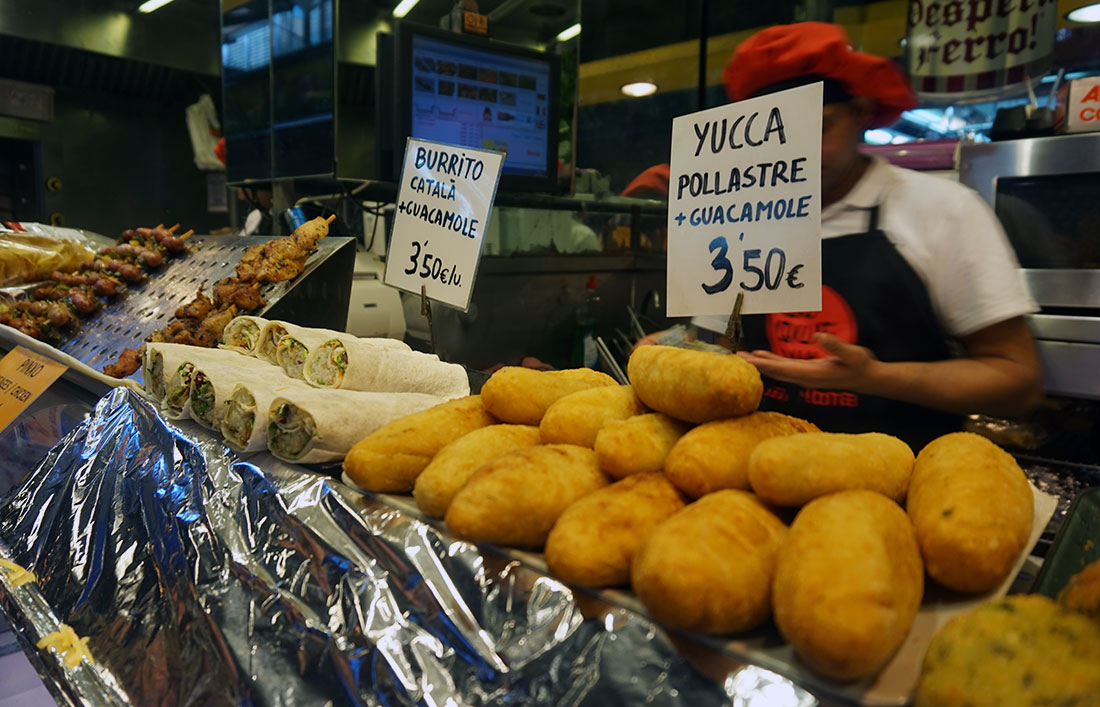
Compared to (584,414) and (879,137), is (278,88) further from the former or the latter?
(879,137)

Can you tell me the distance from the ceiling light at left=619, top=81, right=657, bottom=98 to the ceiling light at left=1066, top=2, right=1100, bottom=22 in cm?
251

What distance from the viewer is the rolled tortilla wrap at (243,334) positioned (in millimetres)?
2027

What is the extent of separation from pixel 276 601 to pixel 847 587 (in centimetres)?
86

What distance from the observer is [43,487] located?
1.83 meters

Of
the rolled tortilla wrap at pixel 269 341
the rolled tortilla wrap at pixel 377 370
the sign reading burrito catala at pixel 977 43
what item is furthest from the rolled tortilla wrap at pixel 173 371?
the sign reading burrito catala at pixel 977 43

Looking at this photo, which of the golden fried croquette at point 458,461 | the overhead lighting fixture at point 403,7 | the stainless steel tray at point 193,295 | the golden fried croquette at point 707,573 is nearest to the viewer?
the golden fried croquette at point 707,573

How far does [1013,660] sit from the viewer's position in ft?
2.03

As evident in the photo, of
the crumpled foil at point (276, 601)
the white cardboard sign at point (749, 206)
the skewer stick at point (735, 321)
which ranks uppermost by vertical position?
the white cardboard sign at point (749, 206)

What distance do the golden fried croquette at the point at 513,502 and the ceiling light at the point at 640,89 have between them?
4845mm

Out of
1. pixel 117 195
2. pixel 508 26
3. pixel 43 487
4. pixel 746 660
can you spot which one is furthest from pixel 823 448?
pixel 117 195

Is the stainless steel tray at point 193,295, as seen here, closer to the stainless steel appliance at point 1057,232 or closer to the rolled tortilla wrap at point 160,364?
the rolled tortilla wrap at point 160,364

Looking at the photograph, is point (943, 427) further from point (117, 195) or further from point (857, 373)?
point (117, 195)

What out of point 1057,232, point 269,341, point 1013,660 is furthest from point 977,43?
point 1013,660

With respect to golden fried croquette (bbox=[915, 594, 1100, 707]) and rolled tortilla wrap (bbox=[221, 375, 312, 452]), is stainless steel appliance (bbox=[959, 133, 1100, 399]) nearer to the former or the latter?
golden fried croquette (bbox=[915, 594, 1100, 707])
